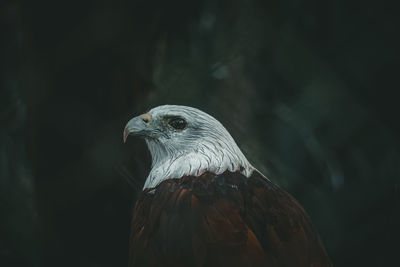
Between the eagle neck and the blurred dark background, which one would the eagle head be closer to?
the eagle neck

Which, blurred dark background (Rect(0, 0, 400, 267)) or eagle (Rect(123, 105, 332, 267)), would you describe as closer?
eagle (Rect(123, 105, 332, 267))

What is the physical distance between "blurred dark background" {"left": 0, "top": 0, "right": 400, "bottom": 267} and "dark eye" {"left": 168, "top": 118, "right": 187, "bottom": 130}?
19 cm

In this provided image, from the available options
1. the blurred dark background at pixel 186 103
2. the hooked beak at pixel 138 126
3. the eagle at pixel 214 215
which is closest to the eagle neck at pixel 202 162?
the eagle at pixel 214 215

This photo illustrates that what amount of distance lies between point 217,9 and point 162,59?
32 centimetres

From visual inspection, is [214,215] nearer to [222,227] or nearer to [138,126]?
[222,227]

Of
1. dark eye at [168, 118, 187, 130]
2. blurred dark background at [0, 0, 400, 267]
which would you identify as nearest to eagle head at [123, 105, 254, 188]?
dark eye at [168, 118, 187, 130]

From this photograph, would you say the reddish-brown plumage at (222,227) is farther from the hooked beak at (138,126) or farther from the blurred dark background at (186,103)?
the blurred dark background at (186,103)

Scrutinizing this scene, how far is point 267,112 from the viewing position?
6.44ft

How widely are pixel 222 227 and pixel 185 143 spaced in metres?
0.40

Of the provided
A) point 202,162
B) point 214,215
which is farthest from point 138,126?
point 214,215

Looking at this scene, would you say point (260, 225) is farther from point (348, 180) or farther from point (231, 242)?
point (348, 180)

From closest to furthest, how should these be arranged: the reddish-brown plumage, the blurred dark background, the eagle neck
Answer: the reddish-brown plumage
the eagle neck
the blurred dark background

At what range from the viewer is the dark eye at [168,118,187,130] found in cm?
155

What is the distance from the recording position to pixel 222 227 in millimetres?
1243
